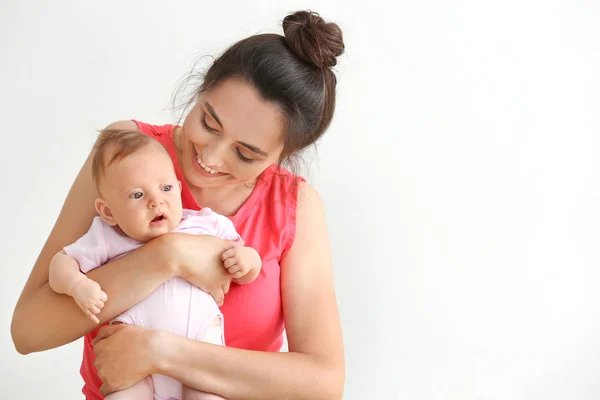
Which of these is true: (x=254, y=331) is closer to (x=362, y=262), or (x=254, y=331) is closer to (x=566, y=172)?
(x=362, y=262)

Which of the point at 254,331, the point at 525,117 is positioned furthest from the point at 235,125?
the point at 525,117

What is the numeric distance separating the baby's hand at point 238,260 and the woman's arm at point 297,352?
18 cm

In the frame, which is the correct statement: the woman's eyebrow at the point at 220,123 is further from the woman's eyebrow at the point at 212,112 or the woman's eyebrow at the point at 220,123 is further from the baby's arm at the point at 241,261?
the baby's arm at the point at 241,261

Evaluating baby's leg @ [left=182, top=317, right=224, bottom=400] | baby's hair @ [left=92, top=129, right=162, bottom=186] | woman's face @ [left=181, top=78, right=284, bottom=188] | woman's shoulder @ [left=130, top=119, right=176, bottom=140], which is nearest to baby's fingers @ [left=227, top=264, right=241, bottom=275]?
baby's leg @ [left=182, top=317, right=224, bottom=400]

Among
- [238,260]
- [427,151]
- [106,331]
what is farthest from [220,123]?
[427,151]

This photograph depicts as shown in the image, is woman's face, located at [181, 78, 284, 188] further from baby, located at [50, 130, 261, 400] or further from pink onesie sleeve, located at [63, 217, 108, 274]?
pink onesie sleeve, located at [63, 217, 108, 274]

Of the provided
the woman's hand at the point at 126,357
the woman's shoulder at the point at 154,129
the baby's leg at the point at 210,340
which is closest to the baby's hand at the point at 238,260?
the baby's leg at the point at 210,340

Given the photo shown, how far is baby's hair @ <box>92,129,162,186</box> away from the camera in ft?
6.29

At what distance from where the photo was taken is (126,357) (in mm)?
1865

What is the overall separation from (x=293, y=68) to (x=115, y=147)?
0.48 m

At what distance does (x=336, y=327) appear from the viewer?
7.15ft

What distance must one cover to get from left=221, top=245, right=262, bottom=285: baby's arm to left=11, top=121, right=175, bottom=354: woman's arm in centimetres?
14

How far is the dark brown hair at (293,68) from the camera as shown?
2.04 m

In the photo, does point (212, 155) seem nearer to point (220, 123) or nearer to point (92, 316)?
Answer: point (220, 123)
